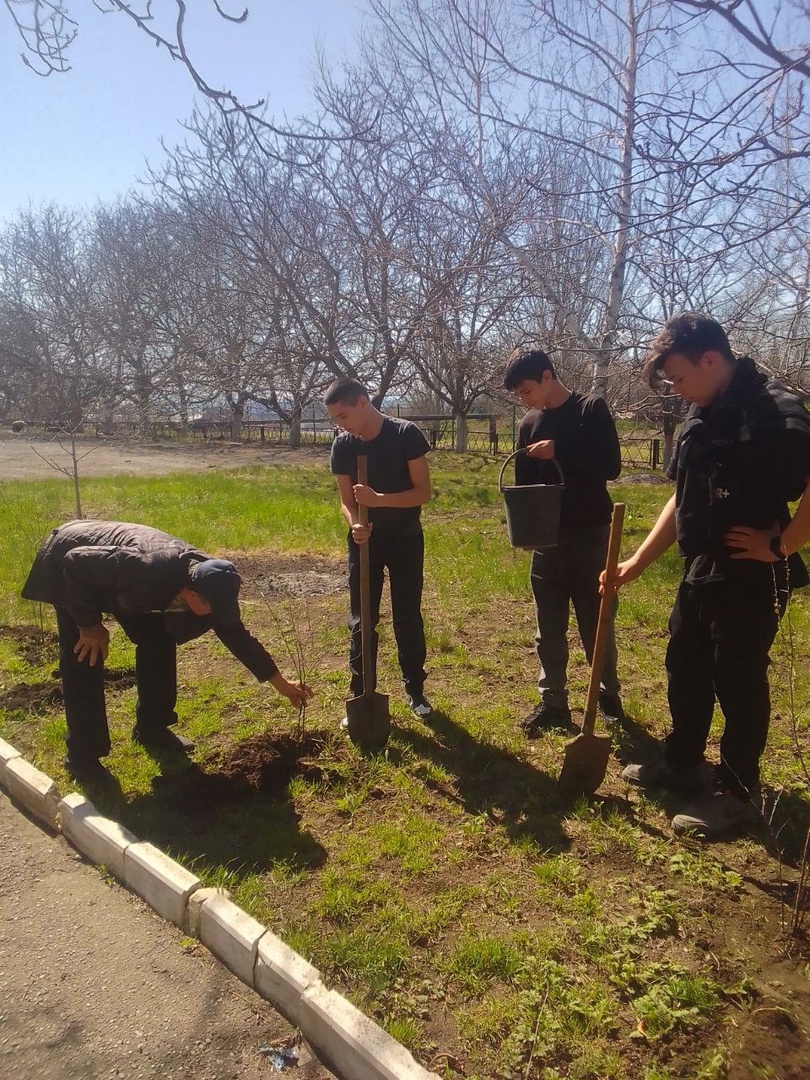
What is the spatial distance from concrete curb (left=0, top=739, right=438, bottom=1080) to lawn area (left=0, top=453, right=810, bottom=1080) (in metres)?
0.14

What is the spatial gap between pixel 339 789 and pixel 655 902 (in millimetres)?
1450

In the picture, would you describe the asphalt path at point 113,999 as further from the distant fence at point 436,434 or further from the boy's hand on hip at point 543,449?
the distant fence at point 436,434

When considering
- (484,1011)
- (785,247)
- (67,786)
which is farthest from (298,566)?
(484,1011)

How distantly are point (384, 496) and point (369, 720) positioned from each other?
3.78 feet

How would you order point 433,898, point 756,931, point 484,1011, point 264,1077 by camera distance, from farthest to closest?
point 433,898
point 756,931
point 484,1011
point 264,1077

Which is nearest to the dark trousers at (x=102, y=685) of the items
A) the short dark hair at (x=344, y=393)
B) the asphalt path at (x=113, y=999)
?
the asphalt path at (x=113, y=999)

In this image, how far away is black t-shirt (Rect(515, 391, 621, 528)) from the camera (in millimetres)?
3383

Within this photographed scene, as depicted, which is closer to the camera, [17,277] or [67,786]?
[67,786]

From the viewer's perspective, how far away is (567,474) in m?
3.42

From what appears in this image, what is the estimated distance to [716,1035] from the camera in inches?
77.4

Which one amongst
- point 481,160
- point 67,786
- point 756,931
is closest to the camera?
point 756,931

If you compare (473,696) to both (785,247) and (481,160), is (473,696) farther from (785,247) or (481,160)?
(481,160)

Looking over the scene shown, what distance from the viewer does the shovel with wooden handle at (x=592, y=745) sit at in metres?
2.97

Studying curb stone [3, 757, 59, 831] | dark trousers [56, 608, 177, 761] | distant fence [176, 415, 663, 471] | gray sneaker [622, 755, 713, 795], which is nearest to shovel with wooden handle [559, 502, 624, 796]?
gray sneaker [622, 755, 713, 795]
